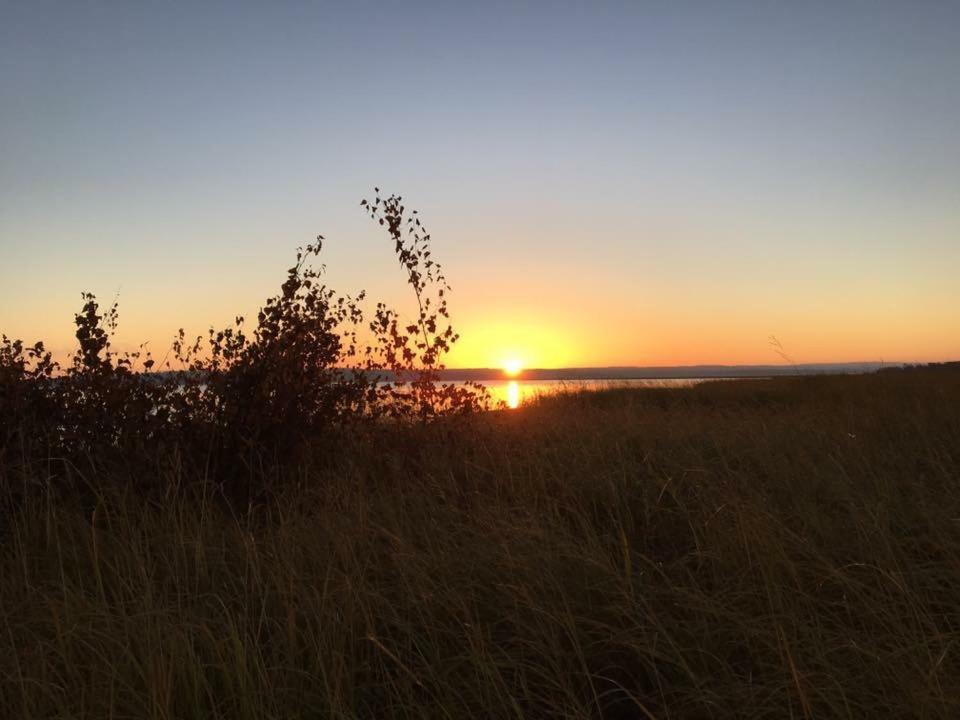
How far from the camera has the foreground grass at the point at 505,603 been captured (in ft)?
8.38

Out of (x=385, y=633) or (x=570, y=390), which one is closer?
(x=385, y=633)

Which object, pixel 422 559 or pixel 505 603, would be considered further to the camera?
pixel 422 559

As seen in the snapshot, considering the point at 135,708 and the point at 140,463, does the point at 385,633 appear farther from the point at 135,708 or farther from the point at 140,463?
the point at 140,463

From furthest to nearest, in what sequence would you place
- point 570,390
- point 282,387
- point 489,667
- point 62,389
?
point 570,390 < point 282,387 < point 62,389 < point 489,667

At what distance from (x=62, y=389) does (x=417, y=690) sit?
4.66 m

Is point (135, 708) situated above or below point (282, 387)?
below

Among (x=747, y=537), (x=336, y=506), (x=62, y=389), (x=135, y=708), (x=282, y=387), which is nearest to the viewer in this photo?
(x=135, y=708)

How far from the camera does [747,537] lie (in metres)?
3.71

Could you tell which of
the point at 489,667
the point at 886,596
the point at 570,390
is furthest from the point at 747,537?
the point at 570,390

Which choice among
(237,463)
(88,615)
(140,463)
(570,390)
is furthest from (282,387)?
(570,390)

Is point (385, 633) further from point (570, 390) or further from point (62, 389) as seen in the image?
point (570, 390)

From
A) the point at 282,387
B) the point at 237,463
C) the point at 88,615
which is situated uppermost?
the point at 282,387

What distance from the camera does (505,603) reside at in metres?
3.09

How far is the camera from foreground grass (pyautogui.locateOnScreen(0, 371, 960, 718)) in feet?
8.38
